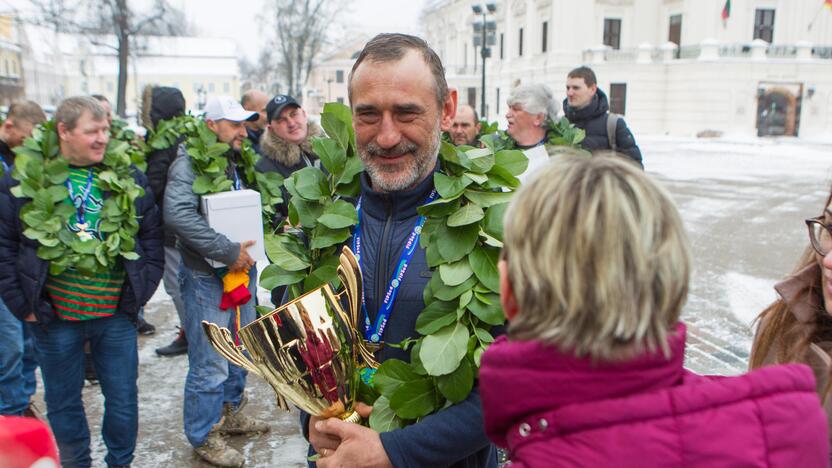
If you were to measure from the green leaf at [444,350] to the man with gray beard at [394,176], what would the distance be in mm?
154

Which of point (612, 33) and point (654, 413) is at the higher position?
point (612, 33)

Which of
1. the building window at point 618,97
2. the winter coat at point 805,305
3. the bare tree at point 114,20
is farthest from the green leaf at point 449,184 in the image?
the building window at point 618,97

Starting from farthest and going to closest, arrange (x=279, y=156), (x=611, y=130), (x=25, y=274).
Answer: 1. (x=611, y=130)
2. (x=279, y=156)
3. (x=25, y=274)

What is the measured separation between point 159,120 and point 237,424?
2420 millimetres

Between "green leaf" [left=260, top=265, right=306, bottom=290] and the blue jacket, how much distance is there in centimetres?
25

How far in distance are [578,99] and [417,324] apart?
4.53m

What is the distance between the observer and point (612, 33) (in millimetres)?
37781

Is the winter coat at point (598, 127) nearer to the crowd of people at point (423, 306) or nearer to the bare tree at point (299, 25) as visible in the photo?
the crowd of people at point (423, 306)

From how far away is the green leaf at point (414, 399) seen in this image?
168cm

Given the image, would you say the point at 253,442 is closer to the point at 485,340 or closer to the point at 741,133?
the point at 485,340

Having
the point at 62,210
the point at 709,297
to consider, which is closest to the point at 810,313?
the point at 62,210

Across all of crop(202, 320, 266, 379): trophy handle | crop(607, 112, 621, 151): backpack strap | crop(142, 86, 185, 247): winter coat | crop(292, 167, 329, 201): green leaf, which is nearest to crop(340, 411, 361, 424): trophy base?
crop(202, 320, 266, 379): trophy handle

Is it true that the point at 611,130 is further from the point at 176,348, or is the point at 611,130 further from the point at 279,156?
the point at 176,348

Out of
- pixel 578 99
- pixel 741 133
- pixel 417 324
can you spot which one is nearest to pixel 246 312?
pixel 417 324
